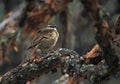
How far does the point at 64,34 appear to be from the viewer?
587 centimetres

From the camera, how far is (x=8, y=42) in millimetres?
5512

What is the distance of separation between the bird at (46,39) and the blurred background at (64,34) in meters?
1.48

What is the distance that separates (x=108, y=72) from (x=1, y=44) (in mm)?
2474

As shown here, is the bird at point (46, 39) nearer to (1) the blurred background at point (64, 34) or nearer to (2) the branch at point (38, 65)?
(2) the branch at point (38, 65)

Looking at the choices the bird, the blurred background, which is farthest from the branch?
the blurred background

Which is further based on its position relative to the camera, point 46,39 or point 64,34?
point 64,34

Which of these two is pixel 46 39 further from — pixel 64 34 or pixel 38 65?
pixel 64 34

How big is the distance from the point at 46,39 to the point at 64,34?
7.70 feet

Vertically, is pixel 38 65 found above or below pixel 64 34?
below

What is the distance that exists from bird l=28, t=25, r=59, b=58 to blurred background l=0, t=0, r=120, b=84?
4.86 feet

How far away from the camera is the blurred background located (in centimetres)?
560

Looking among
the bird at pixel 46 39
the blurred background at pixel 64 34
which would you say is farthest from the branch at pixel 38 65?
the blurred background at pixel 64 34

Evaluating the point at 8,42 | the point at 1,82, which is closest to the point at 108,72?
the point at 1,82

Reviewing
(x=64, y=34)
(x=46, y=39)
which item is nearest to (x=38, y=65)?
(x=46, y=39)
